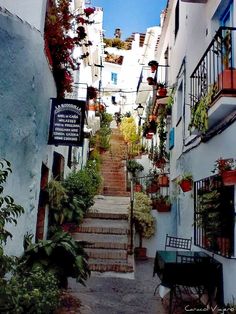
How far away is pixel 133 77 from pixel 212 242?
30370mm

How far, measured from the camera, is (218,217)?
5.89 meters

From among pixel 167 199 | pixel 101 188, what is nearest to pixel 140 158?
pixel 101 188

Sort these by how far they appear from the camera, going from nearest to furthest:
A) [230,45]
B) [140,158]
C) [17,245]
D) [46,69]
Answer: [17,245], [230,45], [46,69], [140,158]

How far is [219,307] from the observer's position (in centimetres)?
567

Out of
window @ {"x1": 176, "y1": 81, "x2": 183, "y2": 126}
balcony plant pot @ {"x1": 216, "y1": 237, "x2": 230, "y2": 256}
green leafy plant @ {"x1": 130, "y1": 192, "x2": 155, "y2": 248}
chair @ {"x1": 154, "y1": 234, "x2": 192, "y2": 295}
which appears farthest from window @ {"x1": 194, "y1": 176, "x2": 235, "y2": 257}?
window @ {"x1": 176, "y1": 81, "x2": 183, "y2": 126}

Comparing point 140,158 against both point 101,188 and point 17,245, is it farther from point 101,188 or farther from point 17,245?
point 17,245

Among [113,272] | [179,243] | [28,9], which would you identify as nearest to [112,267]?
[113,272]

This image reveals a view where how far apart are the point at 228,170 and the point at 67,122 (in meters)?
3.27

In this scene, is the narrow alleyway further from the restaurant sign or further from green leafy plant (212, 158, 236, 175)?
the restaurant sign

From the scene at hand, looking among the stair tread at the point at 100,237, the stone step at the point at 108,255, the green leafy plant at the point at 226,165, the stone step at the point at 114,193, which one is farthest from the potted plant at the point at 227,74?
the stone step at the point at 114,193

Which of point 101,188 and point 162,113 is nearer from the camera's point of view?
point 162,113

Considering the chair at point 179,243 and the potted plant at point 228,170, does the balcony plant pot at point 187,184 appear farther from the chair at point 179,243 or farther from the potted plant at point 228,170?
the potted plant at point 228,170

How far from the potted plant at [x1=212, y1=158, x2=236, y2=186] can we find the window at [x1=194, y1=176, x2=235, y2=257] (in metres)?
0.34

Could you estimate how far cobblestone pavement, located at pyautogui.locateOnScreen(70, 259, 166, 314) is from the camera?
612 cm
